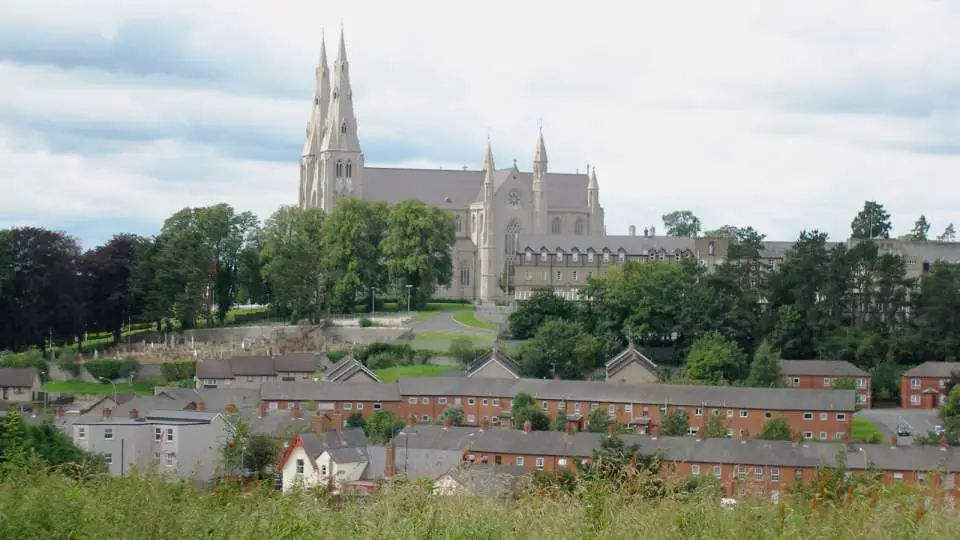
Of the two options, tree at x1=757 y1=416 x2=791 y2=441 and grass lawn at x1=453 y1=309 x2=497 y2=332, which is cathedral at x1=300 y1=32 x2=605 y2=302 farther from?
tree at x1=757 y1=416 x2=791 y2=441

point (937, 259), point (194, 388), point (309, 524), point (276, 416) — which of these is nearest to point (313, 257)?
point (194, 388)

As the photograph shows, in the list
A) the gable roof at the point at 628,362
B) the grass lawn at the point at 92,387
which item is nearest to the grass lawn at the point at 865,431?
the gable roof at the point at 628,362

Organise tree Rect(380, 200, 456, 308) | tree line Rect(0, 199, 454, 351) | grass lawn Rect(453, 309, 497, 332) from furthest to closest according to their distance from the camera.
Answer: tree Rect(380, 200, 456, 308)
grass lawn Rect(453, 309, 497, 332)
tree line Rect(0, 199, 454, 351)

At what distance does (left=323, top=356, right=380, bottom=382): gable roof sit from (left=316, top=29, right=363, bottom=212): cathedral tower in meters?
37.0

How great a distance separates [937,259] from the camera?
246 feet

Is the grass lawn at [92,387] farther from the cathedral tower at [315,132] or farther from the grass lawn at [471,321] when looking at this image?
the cathedral tower at [315,132]

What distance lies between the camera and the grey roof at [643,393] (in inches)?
1932

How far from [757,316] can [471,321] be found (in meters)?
17.3

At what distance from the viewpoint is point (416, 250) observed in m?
77.8

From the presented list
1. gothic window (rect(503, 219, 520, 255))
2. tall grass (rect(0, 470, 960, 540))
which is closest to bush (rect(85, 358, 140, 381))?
gothic window (rect(503, 219, 520, 255))

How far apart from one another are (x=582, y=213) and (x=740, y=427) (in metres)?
51.0

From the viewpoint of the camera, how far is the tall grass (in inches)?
448

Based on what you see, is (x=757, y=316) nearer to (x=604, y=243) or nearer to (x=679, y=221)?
(x=604, y=243)

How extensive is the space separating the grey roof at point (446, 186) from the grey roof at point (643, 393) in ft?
145
